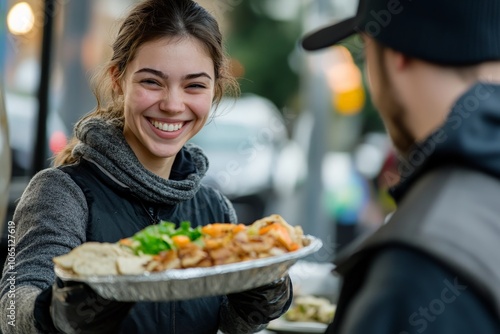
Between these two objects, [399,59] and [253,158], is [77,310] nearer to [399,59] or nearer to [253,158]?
[399,59]

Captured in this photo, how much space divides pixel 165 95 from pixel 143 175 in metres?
0.23

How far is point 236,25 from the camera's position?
691 inches

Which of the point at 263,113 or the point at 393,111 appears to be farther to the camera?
the point at 263,113

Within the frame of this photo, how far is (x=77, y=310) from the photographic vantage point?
2.11 metres

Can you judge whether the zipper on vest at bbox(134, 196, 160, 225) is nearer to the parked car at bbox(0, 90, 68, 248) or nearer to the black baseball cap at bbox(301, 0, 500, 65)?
the black baseball cap at bbox(301, 0, 500, 65)

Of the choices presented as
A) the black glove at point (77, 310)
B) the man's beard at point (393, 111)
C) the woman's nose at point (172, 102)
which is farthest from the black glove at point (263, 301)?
the man's beard at point (393, 111)

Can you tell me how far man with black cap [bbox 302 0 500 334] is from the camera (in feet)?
4.50

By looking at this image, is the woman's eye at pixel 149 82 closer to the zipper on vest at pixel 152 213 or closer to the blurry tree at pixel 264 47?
the zipper on vest at pixel 152 213

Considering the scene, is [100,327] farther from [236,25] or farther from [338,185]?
[236,25]

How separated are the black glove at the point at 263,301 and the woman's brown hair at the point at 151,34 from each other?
638 mm

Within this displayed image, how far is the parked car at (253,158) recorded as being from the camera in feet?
39.5

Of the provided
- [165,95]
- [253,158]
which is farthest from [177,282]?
[253,158]

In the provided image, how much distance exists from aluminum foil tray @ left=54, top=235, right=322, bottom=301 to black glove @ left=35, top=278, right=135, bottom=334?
1.5 inches

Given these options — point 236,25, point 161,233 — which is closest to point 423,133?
point 161,233
